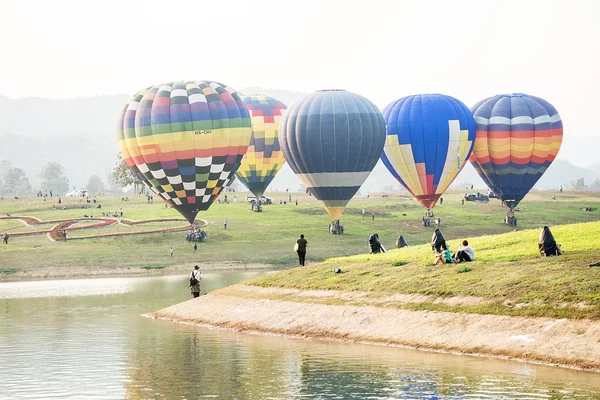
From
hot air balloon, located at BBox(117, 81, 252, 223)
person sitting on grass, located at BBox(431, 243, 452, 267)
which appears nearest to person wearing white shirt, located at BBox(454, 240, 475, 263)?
person sitting on grass, located at BBox(431, 243, 452, 267)

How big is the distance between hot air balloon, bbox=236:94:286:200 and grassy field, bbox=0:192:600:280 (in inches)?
248

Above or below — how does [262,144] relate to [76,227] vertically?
above

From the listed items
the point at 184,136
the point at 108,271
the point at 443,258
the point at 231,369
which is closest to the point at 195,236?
the point at 108,271

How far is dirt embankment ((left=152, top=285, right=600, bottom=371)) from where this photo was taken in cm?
3569

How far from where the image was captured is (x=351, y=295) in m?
50.4

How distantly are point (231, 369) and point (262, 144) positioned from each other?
109 meters

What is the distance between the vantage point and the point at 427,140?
115m

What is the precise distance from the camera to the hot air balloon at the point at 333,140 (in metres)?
109

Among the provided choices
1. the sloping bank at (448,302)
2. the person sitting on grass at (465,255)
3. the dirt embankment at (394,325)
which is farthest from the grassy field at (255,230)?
the person sitting on grass at (465,255)

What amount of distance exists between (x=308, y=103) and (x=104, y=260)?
95.6 feet

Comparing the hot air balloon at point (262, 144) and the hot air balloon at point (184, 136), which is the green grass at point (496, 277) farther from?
the hot air balloon at point (262, 144)

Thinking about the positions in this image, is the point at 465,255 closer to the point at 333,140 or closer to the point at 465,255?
the point at 465,255

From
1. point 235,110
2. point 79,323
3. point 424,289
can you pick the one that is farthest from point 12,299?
point 424,289

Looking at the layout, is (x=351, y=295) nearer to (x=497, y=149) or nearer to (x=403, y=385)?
(x=403, y=385)
